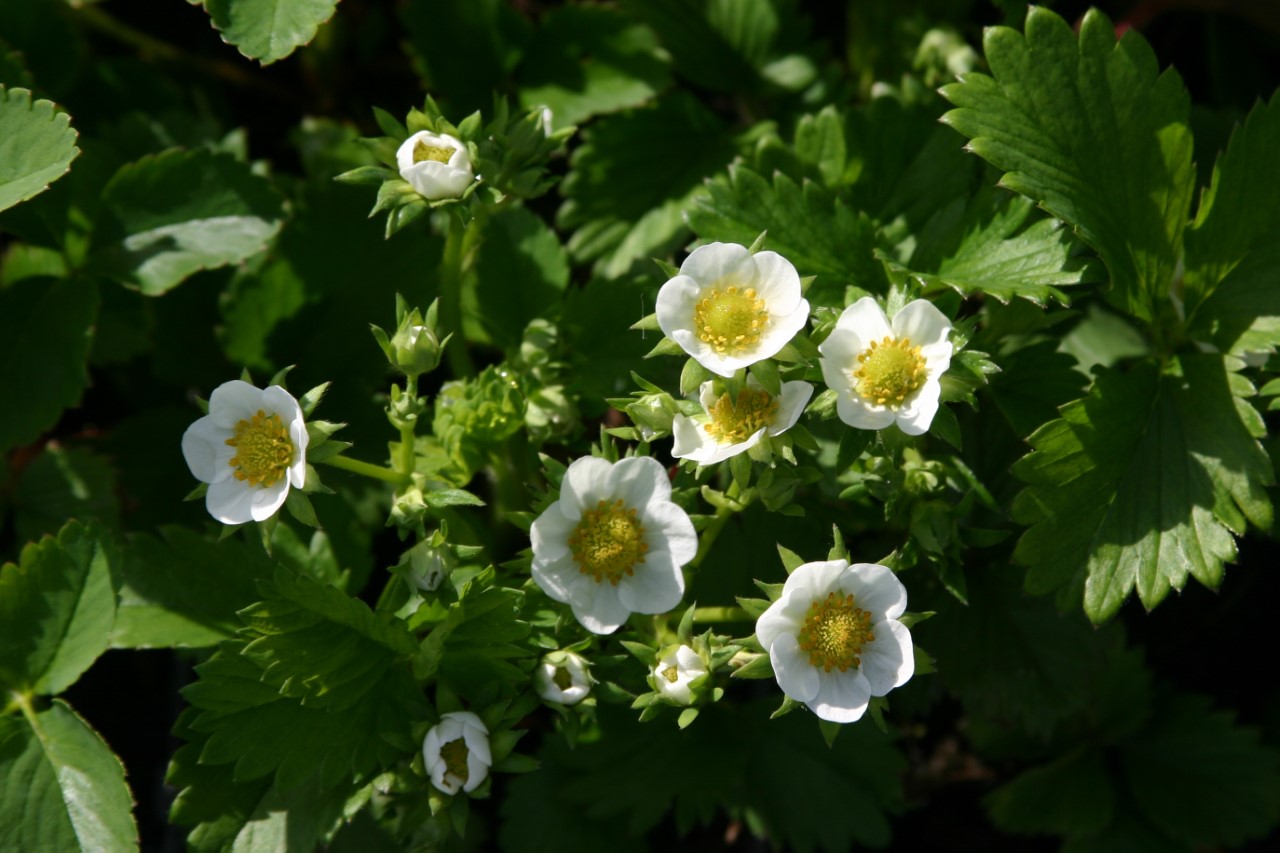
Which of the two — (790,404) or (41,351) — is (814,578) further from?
(41,351)

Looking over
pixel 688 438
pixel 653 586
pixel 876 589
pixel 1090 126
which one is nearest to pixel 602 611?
pixel 653 586

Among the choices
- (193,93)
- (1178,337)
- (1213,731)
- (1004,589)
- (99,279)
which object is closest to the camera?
(1178,337)

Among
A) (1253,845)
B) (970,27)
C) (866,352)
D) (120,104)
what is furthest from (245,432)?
(1253,845)

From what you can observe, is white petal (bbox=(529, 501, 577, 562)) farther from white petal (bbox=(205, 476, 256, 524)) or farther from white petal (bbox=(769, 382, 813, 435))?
white petal (bbox=(205, 476, 256, 524))

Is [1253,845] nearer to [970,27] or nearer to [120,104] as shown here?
[970,27]

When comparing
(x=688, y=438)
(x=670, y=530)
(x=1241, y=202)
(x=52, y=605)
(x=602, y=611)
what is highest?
(x=1241, y=202)

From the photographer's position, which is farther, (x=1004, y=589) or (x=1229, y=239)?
(x=1004, y=589)
